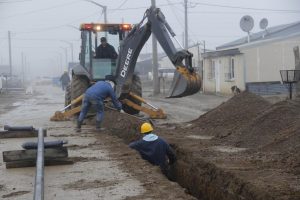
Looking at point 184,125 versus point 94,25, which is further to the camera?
point 94,25

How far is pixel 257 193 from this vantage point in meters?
6.41

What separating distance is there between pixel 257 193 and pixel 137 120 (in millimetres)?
7885

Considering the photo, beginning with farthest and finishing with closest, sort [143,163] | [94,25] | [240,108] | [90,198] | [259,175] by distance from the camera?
[94,25] < [240,108] < [143,163] < [259,175] < [90,198]

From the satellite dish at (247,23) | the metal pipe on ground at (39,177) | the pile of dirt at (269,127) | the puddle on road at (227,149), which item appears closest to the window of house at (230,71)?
the satellite dish at (247,23)

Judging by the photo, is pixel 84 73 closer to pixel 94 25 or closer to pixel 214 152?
pixel 94 25

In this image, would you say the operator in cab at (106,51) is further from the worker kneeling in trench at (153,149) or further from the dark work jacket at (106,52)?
the worker kneeling in trench at (153,149)

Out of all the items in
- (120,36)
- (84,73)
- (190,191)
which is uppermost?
(120,36)

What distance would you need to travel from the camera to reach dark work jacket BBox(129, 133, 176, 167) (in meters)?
9.20

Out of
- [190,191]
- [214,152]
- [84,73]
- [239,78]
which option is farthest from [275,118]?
[239,78]

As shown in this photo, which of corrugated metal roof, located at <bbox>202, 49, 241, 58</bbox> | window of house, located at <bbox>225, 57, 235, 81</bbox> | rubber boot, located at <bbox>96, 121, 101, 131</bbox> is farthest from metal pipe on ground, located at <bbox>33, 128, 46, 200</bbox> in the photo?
window of house, located at <bbox>225, 57, 235, 81</bbox>

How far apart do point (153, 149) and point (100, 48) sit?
7.55 meters

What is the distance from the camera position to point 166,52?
12.8 m

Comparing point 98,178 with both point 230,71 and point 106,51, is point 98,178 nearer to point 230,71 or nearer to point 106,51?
point 106,51

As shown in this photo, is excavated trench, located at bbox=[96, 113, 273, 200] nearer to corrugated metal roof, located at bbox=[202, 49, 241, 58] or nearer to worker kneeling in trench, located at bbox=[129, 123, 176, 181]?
worker kneeling in trench, located at bbox=[129, 123, 176, 181]
